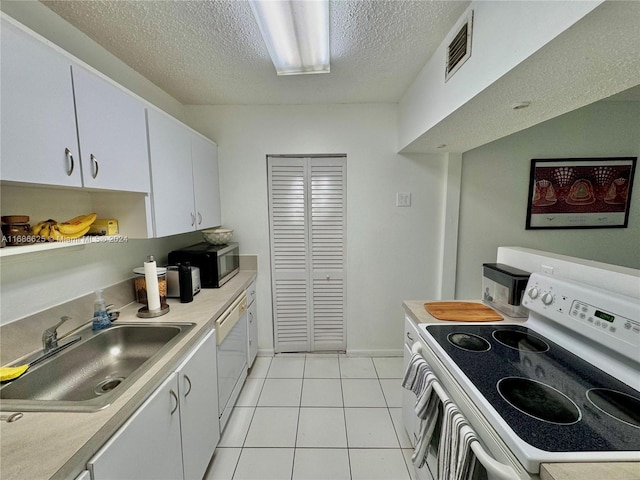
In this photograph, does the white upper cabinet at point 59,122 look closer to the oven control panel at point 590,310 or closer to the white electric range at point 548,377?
the white electric range at point 548,377

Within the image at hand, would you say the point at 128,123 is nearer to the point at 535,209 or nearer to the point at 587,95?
the point at 587,95

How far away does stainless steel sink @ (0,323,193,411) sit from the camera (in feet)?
2.86

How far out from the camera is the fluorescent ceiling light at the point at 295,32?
1185mm

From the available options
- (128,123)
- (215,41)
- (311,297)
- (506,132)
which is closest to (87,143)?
(128,123)

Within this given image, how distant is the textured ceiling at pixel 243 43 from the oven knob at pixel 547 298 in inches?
56.3

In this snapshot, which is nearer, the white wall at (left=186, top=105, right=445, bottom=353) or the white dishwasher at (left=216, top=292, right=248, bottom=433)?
the white dishwasher at (left=216, top=292, right=248, bottom=433)

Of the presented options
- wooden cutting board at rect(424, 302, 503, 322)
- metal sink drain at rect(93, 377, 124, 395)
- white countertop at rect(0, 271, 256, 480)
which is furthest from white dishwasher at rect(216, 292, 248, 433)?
wooden cutting board at rect(424, 302, 503, 322)

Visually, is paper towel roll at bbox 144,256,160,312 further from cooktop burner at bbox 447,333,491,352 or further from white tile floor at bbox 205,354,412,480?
cooktop burner at bbox 447,333,491,352

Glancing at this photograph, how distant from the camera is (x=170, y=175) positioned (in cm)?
171

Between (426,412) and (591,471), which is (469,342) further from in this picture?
(591,471)

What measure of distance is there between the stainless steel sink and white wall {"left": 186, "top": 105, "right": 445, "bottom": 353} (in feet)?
4.29

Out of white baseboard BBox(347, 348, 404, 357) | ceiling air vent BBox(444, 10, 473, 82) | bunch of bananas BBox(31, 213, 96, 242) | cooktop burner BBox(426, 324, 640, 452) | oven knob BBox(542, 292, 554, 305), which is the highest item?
ceiling air vent BBox(444, 10, 473, 82)

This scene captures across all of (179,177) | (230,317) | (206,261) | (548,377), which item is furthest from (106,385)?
(548,377)

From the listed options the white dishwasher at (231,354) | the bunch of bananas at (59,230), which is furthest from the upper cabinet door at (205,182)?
the bunch of bananas at (59,230)
